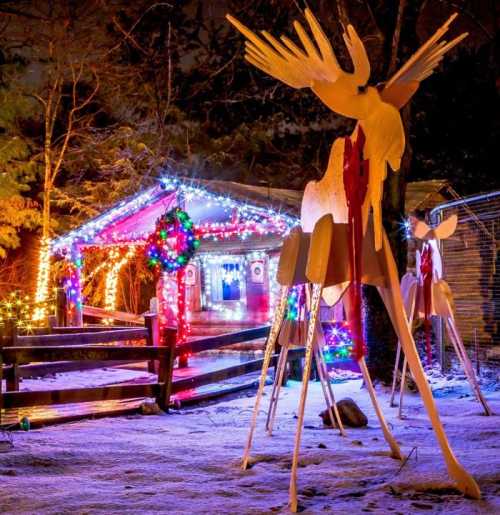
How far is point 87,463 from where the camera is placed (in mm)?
4805

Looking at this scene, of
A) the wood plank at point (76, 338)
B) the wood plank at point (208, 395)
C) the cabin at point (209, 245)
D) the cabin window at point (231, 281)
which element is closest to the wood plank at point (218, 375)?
the wood plank at point (208, 395)

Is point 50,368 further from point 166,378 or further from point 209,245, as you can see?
point 209,245

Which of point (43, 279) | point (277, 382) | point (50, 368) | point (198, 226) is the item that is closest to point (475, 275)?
point (198, 226)

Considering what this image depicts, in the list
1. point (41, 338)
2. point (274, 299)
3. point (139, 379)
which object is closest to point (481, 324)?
point (274, 299)

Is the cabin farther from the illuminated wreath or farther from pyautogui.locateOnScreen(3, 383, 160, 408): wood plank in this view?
pyautogui.locateOnScreen(3, 383, 160, 408): wood plank

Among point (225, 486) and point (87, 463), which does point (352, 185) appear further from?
point (87, 463)

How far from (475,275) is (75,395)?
8.62m

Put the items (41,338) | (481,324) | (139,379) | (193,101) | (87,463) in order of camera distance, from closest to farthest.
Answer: (87,463) → (41,338) → (139,379) → (481,324) → (193,101)

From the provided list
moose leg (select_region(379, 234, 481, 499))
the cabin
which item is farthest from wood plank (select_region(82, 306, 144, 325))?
A: moose leg (select_region(379, 234, 481, 499))

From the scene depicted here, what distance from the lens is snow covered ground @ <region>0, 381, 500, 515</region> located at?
143 inches

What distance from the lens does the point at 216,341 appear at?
9922mm

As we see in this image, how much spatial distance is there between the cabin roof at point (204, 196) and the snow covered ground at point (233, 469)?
739cm

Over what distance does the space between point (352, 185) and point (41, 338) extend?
24.2ft

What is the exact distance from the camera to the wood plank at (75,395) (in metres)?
6.69
